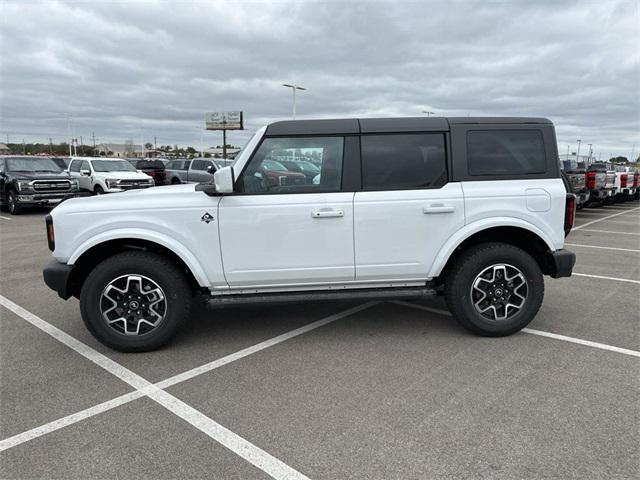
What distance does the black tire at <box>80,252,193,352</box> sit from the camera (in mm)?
3859

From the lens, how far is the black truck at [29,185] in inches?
570

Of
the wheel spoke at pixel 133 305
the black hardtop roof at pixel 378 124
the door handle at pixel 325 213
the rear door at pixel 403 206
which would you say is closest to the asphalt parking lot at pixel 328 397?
the wheel spoke at pixel 133 305

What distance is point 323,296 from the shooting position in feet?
13.4

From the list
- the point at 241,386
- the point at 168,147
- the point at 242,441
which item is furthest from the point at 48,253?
the point at 168,147

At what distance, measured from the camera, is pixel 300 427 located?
285 cm

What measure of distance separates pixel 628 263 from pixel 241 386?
6.98m

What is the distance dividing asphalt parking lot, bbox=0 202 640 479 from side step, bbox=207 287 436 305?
415 mm

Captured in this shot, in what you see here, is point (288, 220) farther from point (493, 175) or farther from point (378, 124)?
point (493, 175)

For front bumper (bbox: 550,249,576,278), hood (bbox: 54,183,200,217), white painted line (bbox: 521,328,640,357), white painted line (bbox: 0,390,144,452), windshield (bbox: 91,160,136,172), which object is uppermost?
windshield (bbox: 91,160,136,172)

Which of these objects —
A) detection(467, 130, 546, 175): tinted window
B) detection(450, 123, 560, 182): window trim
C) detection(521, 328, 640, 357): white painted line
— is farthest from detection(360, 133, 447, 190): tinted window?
detection(521, 328, 640, 357): white painted line

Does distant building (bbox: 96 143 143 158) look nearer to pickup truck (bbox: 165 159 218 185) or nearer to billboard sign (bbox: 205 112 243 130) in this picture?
billboard sign (bbox: 205 112 243 130)

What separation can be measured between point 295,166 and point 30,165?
50.4ft

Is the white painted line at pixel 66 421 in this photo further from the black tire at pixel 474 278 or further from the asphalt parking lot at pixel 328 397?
the black tire at pixel 474 278

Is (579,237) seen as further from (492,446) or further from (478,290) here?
(492,446)
